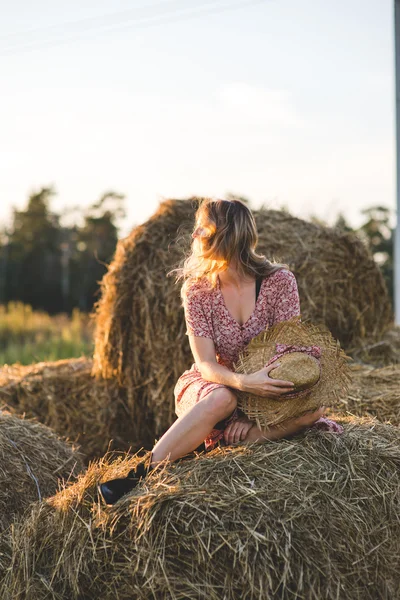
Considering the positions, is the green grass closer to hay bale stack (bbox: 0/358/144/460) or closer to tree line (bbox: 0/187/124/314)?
hay bale stack (bbox: 0/358/144/460)

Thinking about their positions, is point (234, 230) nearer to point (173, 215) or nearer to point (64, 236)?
point (173, 215)

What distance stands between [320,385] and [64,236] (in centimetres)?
3648

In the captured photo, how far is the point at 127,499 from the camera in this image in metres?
2.82

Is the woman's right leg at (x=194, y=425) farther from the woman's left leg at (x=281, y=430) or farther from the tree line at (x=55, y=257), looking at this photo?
the tree line at (x=55, y=257)

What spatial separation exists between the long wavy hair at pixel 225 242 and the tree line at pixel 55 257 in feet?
96.4

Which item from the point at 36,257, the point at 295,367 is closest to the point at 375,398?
the point at 295,367

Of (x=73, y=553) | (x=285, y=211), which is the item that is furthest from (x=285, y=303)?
(x=285, y=211)

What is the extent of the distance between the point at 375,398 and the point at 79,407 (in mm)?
2526

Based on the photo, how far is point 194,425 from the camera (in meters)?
3.21

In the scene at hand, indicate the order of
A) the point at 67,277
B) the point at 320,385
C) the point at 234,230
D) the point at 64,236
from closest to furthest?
the point at 320,385 → the point at 234,230 → the point at 67,277 → the point at 64,236

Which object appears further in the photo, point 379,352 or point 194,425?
point 379,352

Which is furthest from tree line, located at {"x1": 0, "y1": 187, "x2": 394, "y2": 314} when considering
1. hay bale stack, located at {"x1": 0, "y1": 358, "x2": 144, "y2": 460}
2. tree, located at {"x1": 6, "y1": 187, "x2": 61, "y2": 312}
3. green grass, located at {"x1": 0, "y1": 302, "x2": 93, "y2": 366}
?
hay bale stack, located at {"x1": 0, "y1": 358, "x2": 144, "y2": 460}

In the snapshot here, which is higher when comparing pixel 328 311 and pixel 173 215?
pixel 173 215

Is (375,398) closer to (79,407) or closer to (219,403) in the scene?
(219,403)
